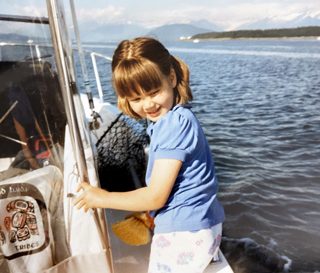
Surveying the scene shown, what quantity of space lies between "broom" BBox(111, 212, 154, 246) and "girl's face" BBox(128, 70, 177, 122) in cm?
50

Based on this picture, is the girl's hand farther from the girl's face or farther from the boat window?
the girl's face

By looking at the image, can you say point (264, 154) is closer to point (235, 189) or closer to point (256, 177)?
point (256, 177)

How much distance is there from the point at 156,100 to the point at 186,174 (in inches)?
11.2

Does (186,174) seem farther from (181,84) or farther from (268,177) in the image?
(268,177)

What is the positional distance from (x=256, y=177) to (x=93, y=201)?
3575 mm

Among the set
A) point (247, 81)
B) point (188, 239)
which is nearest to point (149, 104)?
point (188, 239)

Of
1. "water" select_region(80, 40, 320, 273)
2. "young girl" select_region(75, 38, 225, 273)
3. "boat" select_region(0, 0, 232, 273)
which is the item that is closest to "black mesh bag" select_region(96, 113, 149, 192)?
"boat" select_region(0, 0, 232, 273)

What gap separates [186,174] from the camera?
104 centimetres

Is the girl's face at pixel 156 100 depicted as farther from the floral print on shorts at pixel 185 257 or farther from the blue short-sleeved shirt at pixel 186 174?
the floral print on shorts at pixel 185 257

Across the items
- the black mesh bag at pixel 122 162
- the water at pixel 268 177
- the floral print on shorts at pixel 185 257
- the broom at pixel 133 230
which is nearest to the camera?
the floral print on shorts at pixel 185 257

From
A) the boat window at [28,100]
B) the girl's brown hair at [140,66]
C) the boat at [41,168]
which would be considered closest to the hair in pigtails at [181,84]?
the girl's brown hair at [140,66]

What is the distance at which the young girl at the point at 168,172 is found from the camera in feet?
3.22

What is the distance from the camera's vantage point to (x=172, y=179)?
976 millimetres

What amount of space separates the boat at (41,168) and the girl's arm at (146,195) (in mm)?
131
